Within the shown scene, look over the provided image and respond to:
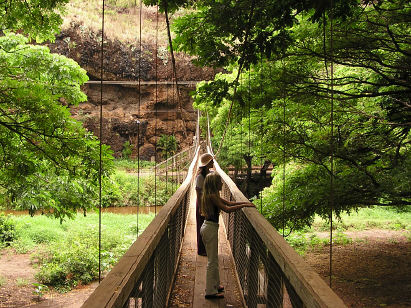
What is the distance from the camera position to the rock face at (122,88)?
23031mm

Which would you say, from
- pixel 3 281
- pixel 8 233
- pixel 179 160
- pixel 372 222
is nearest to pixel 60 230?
pixel 8 233

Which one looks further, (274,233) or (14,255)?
(14,255)

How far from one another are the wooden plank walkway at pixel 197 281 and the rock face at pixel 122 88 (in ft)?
64.3

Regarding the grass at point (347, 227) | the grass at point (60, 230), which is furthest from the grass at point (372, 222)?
the grass at point (60, 230)

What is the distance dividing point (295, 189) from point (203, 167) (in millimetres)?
2357

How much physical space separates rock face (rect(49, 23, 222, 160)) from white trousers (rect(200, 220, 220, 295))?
20782 mm

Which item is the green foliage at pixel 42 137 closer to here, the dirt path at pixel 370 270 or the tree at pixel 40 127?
the tree at pixel 40 127

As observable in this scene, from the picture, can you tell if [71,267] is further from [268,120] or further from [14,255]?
[268,120]

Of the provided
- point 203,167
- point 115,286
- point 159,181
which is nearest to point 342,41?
point 203,167

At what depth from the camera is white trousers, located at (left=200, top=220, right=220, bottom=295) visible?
241 centimetres

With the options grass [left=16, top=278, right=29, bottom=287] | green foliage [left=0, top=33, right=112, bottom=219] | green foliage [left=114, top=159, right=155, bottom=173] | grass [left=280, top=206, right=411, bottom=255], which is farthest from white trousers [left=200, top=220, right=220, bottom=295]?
green foliage [left=114, top=159, right=155, bottom=173]

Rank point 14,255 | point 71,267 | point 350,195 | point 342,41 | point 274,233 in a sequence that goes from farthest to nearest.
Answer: point 14,255 < point 71,267 < point 350,195 < point 342,41 < point 274,233

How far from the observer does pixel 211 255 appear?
240 cm

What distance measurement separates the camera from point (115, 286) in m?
0.99
